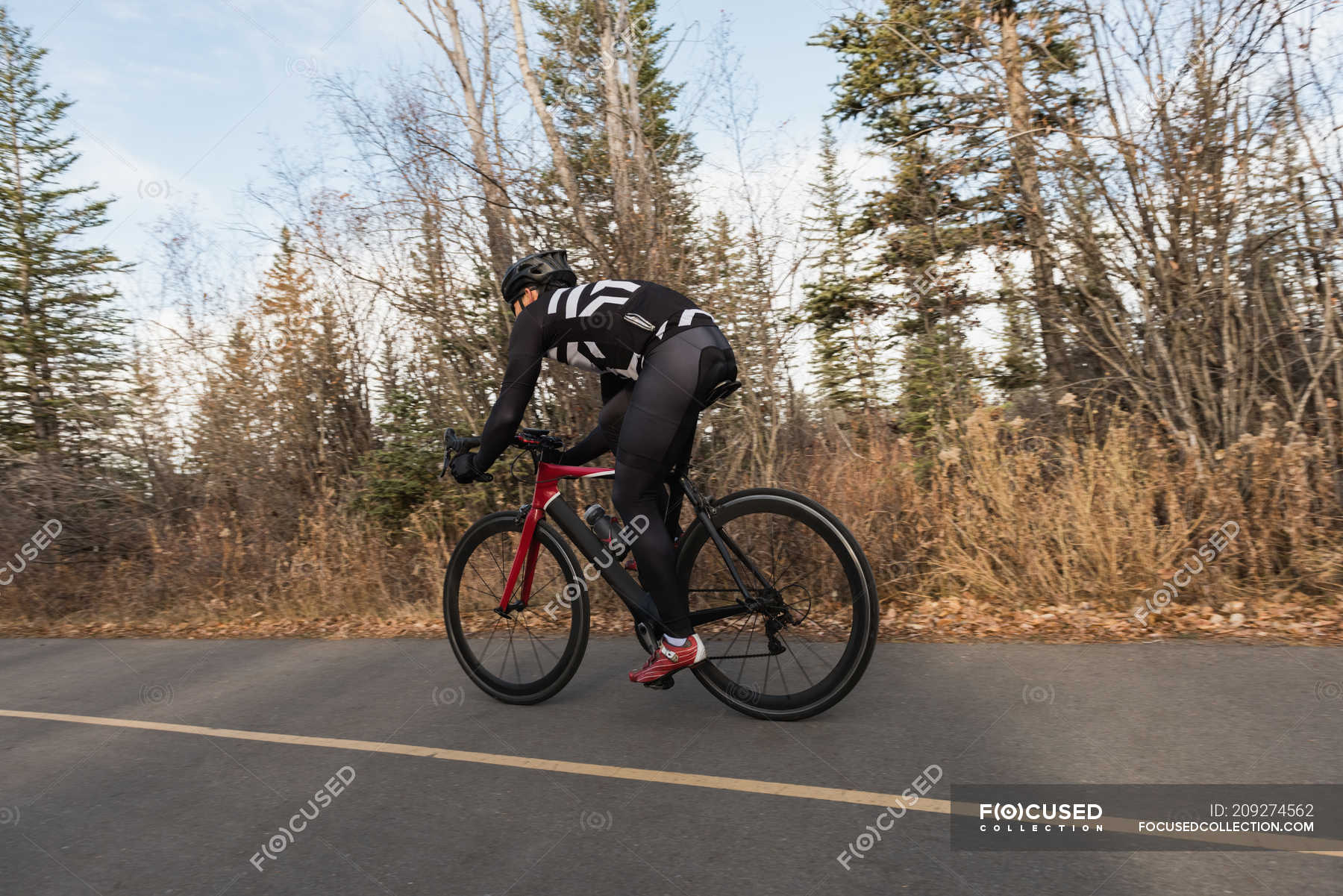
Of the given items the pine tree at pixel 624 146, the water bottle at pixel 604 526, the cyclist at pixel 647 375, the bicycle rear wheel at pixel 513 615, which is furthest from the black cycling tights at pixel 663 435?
the pine tree at pixel 624 146

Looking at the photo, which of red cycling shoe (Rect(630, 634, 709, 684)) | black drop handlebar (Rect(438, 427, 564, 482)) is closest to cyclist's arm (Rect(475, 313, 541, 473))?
black drop handlebar (Rect(438, 427, 564, 482))

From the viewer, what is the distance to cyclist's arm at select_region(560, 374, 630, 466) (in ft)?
14.6

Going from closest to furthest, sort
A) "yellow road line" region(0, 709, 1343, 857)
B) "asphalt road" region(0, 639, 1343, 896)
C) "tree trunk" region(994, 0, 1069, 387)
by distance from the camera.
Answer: "yellow road line" region(0, 709, 1343, 857)
"asphalt road" region(0, 639, 1343, 896)
"tree trunk" region(994, 0, 1069, 387)

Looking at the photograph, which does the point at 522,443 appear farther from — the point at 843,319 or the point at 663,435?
the point at 843,319

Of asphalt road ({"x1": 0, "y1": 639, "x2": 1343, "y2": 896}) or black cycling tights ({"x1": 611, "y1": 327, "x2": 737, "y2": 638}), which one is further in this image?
black cycling tights ({"x1": 611, "y1": 327, "x2": 737, "y2": 638})

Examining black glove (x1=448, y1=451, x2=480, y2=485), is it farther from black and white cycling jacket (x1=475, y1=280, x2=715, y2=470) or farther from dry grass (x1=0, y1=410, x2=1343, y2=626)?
dry grass (x1=0, y1=410, x2=1343, y2=626)

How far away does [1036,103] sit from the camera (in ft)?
25.0

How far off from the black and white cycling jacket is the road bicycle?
37 centimetres

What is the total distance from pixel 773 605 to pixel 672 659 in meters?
0.53

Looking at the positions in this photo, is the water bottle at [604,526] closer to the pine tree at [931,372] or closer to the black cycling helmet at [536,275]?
the black cycling helmet at [536,275]

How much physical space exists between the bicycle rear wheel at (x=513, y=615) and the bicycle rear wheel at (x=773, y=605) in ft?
2.26

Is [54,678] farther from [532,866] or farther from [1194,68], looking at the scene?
[1194,68]

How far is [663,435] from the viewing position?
391 centimetres

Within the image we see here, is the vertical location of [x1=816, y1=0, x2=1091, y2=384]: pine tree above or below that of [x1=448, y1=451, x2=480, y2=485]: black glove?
above
